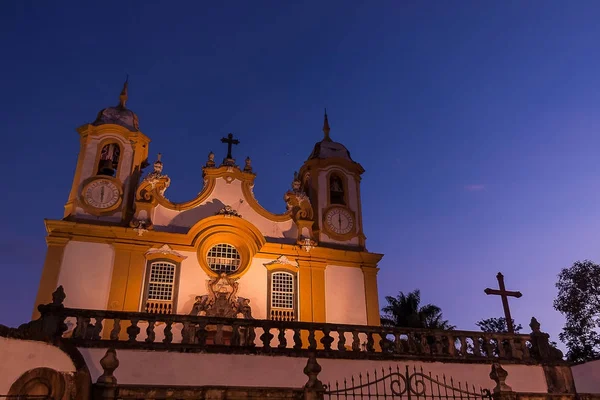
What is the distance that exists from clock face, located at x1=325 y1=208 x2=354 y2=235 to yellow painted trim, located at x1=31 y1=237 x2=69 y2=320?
10.0 metres

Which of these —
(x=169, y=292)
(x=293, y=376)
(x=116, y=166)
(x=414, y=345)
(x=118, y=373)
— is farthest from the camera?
(x=116, y=166)

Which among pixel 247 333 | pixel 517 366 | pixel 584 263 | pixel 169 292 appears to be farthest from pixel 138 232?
pixel 584 263

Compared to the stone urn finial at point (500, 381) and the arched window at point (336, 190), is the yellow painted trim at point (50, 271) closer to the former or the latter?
the arched window at point (336, 190)

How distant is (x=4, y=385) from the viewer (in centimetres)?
922

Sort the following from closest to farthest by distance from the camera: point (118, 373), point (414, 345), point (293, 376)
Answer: point (118, 373), point (293, 376), point (414, 345)

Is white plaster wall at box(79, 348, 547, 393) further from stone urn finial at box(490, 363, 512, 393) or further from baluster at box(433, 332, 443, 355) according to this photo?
stone urn finial at box(490, 363, 512, 393)

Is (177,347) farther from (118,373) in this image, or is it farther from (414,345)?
(414,345)

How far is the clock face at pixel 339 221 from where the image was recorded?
71.8 feet

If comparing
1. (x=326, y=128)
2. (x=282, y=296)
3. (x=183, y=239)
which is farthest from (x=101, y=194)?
(x=326, y=128)

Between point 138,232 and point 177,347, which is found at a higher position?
point 138,232

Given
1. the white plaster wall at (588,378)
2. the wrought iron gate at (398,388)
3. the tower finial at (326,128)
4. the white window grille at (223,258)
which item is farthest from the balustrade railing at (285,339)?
the tower finial at (326,128)

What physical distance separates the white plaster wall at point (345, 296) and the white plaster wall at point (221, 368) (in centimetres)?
724

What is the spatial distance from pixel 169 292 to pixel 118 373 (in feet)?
24.7

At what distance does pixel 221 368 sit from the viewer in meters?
11.1
